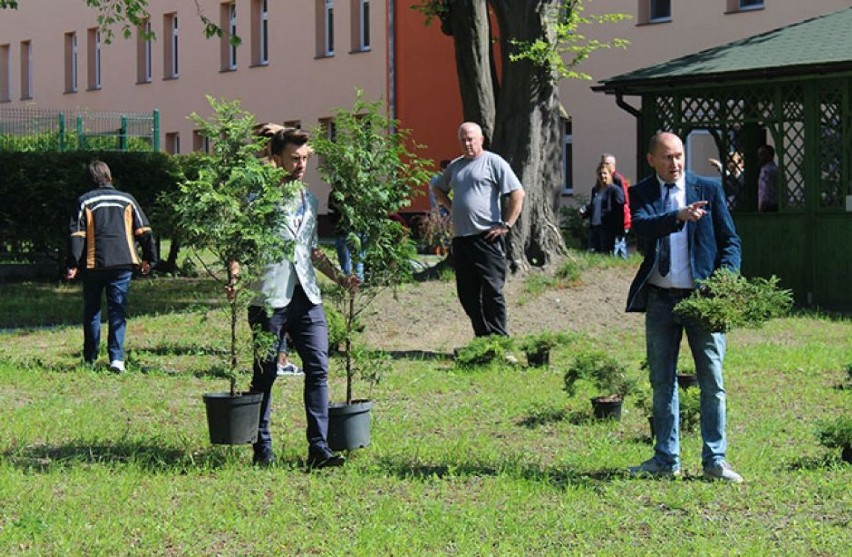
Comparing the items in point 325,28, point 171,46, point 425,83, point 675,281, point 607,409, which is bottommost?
point 607,409

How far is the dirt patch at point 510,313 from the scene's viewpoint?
615 inches

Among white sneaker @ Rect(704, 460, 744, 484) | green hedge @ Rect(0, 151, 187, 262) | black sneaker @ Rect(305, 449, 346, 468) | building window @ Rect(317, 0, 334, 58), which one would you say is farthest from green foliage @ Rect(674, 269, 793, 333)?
building window @ Rect(317, 0, 334, 58)

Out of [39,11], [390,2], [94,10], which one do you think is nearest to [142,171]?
[390,2]

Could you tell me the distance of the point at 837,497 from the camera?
7.55 metres

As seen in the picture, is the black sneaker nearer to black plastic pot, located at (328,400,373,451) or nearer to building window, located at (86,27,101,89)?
black plastic pot, located at (328,400,373,451)

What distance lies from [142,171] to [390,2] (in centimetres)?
1500

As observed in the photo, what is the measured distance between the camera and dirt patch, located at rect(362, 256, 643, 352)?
615 inches

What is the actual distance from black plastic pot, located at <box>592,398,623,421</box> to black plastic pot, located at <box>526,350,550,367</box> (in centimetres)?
270

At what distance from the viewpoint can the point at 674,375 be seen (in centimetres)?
801

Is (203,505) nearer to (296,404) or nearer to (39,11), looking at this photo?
(296,404)

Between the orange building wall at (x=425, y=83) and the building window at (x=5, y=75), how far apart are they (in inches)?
867

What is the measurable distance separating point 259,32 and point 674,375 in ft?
117

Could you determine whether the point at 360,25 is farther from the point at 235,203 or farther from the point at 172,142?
the point at 235,203

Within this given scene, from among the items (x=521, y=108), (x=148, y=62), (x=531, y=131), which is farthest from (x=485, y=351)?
(x=148, y=62)
